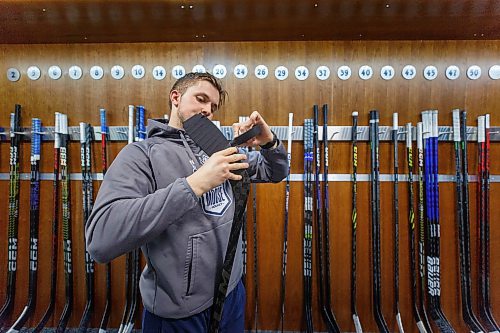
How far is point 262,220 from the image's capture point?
2.16 m

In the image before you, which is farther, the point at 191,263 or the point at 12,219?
the point at 12,219

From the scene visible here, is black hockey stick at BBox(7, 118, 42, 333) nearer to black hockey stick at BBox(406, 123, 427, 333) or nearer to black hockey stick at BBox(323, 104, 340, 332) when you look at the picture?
black hockey stick at BBox(323, 104, 340, 332)

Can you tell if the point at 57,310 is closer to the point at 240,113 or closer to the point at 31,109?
the point at 31,109

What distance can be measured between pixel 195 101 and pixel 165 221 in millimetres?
429

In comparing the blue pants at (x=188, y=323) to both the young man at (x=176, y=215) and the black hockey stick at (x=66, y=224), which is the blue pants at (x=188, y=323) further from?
the black hockey stick at (x=66, y=224)

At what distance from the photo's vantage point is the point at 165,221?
2.49 feet

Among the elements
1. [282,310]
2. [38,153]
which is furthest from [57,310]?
[282,310]

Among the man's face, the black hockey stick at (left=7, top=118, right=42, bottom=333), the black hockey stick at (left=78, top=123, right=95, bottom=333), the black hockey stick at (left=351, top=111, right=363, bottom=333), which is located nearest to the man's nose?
the man's face

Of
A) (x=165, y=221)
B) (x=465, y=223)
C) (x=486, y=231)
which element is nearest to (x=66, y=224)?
(x=165, y=221)

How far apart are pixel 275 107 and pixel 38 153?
1.73 meters

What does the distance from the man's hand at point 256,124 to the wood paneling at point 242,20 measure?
0.95 m

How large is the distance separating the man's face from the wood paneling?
91 cm

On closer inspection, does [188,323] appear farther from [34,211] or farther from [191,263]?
[34,211]

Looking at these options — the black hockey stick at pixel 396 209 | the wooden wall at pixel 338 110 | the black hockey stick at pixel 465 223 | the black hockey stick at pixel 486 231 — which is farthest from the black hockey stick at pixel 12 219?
the black hockey stick at pixel 486 231
